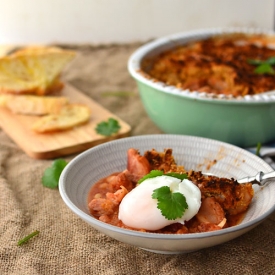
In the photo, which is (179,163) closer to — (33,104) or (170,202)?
(170,202)

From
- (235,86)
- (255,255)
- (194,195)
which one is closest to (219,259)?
(255,255)

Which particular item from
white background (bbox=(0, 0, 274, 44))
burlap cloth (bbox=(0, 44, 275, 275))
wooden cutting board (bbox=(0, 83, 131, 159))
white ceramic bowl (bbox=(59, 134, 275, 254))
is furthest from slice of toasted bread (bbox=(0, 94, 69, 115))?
white background (bbox=(0, 0, 274, 44))

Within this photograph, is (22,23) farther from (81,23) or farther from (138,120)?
(138,120)

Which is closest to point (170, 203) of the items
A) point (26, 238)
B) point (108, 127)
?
point (26, 238)

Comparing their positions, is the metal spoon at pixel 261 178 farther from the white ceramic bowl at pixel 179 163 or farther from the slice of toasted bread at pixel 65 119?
the slice of toasted bread at pixel 65 119

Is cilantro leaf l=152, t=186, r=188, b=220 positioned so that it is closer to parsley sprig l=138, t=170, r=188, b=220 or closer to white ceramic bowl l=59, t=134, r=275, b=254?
parsley sprig l=138, t=170, r=188, b=220

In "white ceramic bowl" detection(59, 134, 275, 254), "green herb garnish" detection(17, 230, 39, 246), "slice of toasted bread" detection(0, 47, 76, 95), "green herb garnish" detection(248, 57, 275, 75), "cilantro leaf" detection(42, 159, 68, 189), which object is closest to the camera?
"white ceramic bowl" detection(59, 134, 275, 254)

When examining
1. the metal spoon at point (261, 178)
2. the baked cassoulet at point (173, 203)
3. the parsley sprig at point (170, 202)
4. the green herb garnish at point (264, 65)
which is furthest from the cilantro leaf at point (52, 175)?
the green herb garnish at point (264, 65)
